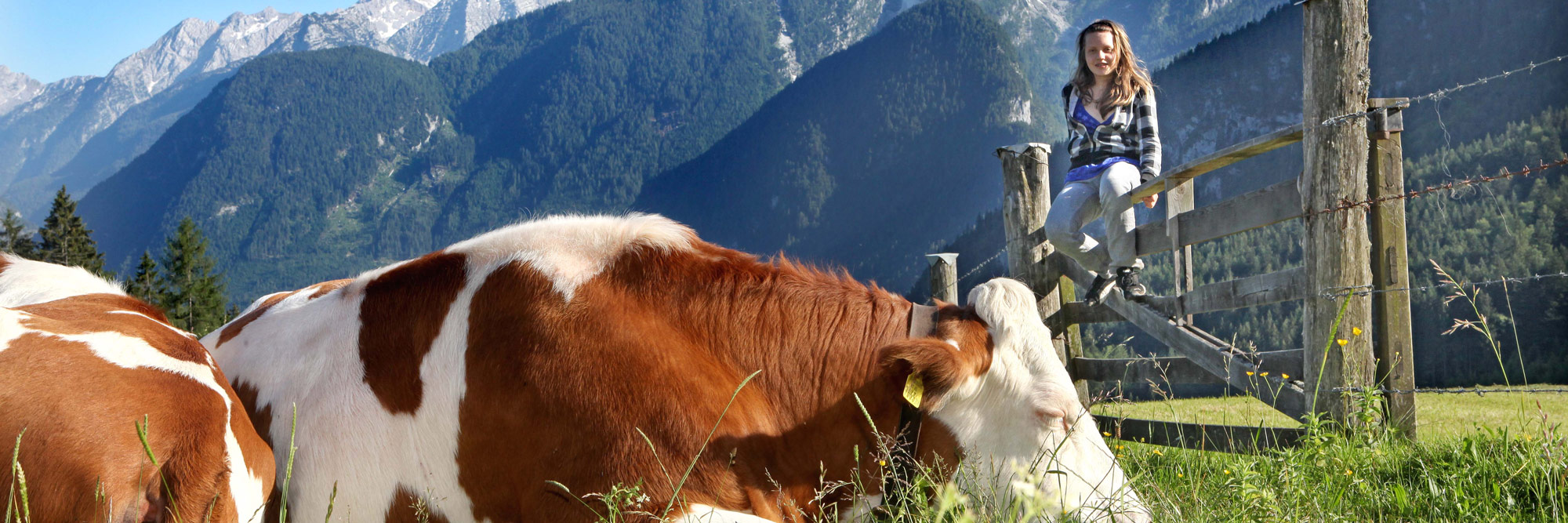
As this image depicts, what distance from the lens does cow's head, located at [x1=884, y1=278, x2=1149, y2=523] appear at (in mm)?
2709

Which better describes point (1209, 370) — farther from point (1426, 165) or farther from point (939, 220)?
point (939, 220)

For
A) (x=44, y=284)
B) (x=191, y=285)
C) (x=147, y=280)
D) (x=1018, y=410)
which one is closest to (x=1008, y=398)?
(x=1018, y=410)

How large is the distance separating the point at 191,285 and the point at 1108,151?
57.0m

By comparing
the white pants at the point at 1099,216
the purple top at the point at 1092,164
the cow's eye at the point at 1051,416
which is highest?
the purple top at the point at 1092,164

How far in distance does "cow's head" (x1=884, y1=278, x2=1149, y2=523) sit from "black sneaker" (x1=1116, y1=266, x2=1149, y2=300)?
202 centimetres

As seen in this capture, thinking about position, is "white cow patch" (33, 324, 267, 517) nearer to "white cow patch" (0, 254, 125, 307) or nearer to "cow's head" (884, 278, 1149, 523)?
"white cow patch" (0, 254, 125, 307)

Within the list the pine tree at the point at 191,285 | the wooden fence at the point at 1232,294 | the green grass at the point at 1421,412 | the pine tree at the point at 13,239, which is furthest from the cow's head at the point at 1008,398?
the pine tree at the point at 191,285

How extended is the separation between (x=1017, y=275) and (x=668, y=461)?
3.69m

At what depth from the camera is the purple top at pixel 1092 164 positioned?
462cm

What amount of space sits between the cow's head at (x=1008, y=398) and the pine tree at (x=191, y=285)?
179 feet

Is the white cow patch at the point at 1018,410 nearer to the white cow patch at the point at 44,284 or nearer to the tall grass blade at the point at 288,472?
the tall grass blade at the point at 288,472

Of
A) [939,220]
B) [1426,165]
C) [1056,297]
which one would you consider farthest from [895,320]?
[939,220]

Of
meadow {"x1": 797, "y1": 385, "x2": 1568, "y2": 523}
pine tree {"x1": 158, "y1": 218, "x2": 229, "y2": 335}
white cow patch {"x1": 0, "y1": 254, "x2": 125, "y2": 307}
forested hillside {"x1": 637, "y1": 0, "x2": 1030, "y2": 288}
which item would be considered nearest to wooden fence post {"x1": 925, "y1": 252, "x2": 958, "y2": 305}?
meadow {"x1": 797, "y1": 385, "x2": 1568, "y2": 523}

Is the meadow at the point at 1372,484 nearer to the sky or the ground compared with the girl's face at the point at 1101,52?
nearer to the ground
